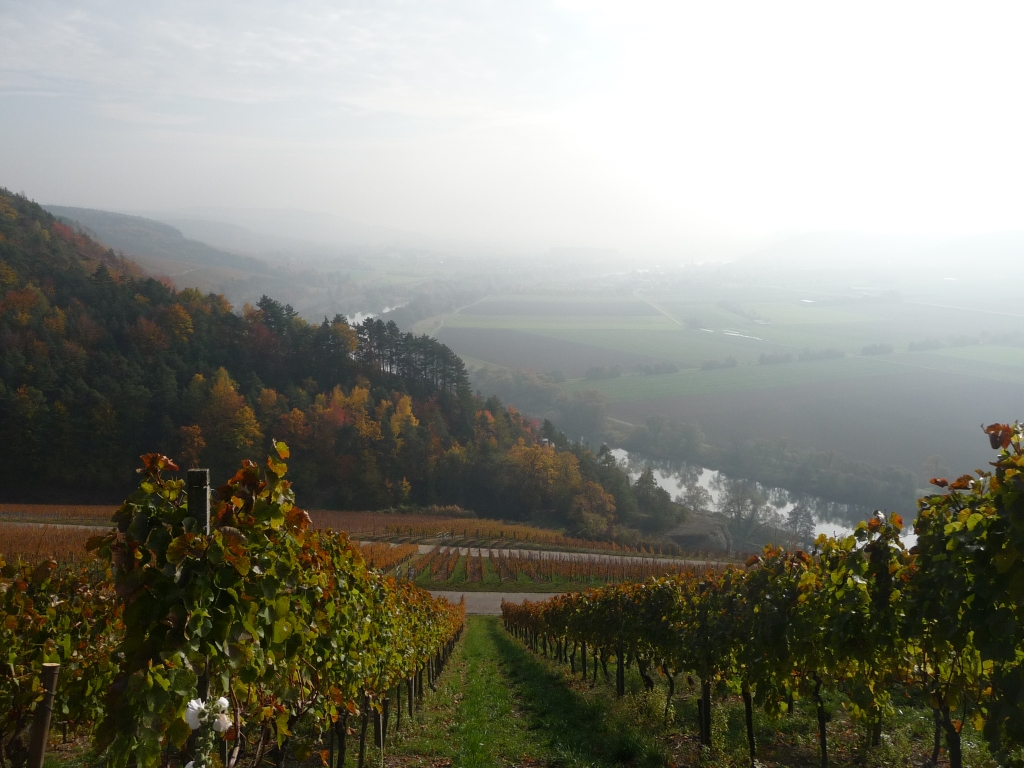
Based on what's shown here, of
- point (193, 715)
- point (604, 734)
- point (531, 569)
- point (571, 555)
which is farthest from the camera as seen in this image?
point (571, 555)

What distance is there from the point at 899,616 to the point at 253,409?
7843 cm

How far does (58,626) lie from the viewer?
18.4 ft

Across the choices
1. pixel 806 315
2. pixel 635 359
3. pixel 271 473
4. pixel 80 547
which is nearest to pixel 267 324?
pixel 80 547

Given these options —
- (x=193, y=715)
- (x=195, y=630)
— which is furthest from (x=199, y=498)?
(x=193, y=715)

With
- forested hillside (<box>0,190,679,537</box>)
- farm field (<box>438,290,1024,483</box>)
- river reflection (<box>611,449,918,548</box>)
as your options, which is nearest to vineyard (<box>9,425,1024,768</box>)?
farm field (<box>438,290,1024,483</box>)

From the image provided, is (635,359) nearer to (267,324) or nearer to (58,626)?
(267,324)

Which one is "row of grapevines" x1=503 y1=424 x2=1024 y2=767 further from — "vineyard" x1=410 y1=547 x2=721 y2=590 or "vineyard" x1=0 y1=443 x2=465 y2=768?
"vineyard" x1=410 y1=547 x2=721 y2=590

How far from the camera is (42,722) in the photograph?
2.87 meters

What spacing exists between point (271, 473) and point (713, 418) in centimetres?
8843

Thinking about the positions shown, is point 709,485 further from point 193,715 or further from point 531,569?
point 193,715

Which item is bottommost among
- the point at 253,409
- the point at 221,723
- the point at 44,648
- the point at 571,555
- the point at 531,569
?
the point at 571,555

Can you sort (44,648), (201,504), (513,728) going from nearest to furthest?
(201,504) → (44,648) → (513,728)

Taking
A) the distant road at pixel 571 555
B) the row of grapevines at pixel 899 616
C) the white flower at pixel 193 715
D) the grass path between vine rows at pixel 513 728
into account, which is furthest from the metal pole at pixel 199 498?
the distant road at pixel 571 555

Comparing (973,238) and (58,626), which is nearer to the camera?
(58,626)
